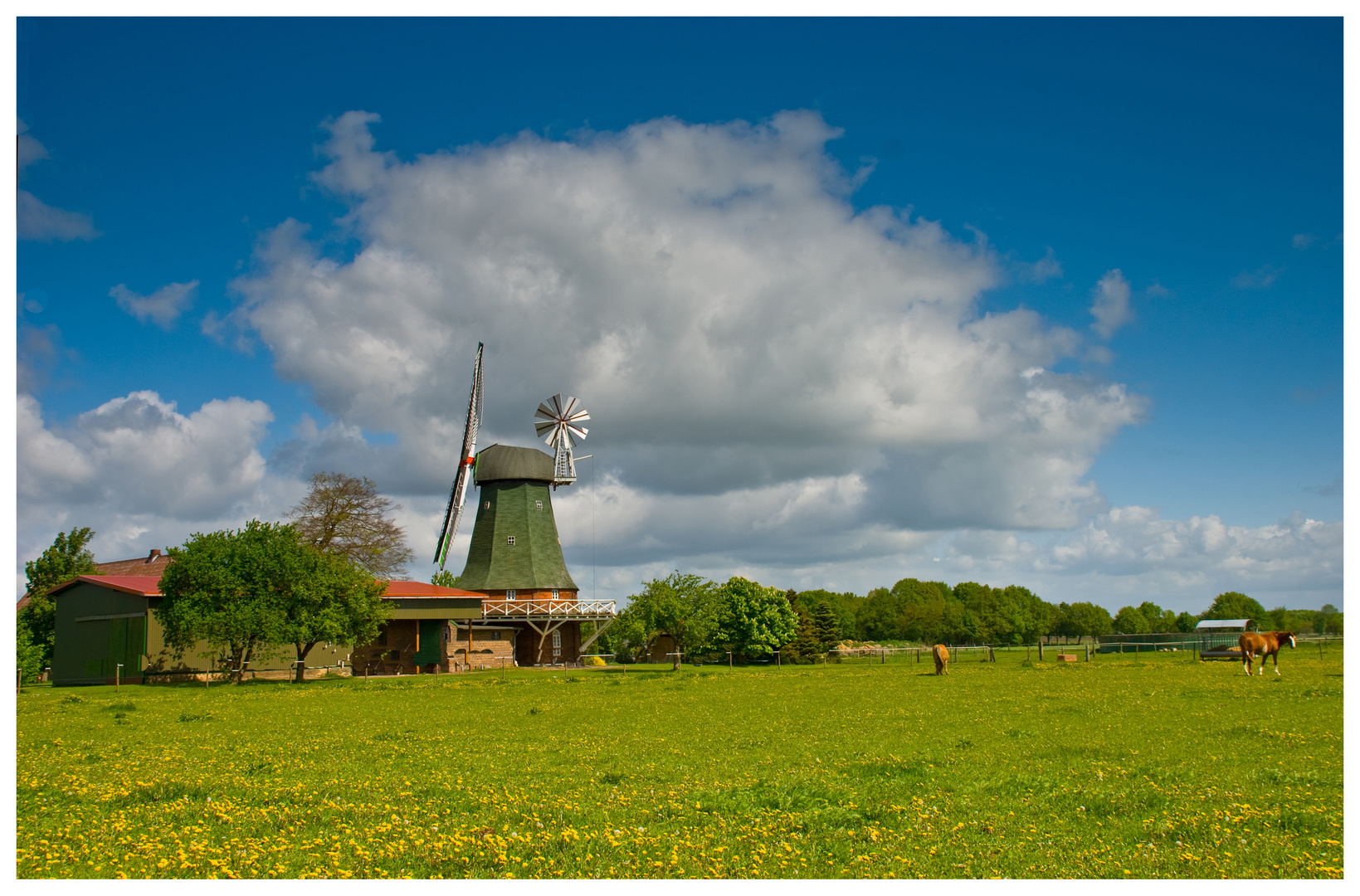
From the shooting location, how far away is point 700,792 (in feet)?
36.3

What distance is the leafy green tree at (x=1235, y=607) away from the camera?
585 ft

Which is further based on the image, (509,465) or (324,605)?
(509,465)

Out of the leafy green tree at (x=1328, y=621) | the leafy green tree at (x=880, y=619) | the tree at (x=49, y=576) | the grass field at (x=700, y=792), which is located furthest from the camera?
the leafy green tree at (x=880, y=619)

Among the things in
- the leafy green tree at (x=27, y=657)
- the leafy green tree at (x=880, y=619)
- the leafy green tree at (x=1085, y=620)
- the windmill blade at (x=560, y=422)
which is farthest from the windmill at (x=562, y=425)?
the leafy green tree at (x=1085, y=620)

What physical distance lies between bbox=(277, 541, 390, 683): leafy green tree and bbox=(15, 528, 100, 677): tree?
19499 millimetres

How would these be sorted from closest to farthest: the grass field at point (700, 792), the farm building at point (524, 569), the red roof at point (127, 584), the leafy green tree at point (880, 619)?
the grass field at point (700, 792), the red roof at point (127, 584), the farm building at point (524, 569), the leafy green tree at point (880, 619)

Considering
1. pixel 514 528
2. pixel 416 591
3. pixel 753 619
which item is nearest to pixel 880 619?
pixel 753 619

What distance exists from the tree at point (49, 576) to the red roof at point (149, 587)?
19.9ft

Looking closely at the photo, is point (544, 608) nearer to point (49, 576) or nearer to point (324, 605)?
point (324, 605)

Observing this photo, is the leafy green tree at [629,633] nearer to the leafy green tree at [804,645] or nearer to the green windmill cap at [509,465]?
the leafy green tree at [804,645]

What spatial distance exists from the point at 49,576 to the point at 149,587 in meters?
22.8

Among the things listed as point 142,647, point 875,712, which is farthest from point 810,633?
point 875,712

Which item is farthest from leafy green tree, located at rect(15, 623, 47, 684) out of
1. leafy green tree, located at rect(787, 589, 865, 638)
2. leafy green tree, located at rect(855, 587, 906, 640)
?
leafy green tree, located at rect(855, 587, 906, 640)

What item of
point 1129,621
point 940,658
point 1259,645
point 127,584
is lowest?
point 1129,621
